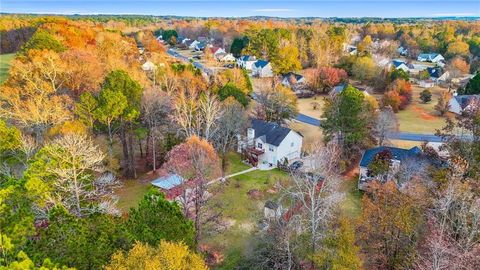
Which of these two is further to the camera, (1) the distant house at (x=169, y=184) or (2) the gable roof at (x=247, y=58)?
(2) the gable roof at (x=247, y=58)

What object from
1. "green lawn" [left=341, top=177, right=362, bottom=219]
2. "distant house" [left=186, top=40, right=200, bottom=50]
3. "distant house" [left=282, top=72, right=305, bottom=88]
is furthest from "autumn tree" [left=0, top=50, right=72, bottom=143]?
"distant house" [left=186, top=40, right=200, bottom=50]

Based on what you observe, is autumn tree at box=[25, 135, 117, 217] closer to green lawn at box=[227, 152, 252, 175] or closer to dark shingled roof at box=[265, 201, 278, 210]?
dark shingled roof at box=[265, 201, 278, 210]

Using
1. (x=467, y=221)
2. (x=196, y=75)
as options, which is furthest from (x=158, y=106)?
(x=467, y=221)

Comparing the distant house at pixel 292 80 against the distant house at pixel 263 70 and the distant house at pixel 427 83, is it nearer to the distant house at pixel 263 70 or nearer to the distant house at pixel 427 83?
the distant house at pixel 263 70

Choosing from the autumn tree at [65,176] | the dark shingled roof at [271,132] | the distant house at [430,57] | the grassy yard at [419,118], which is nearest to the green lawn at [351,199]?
the dark shingled roof at [271,132]

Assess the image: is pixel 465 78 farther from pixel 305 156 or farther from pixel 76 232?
pixel 76 232

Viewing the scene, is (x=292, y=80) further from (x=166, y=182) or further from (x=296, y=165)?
(x=166, y=182)
